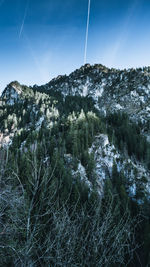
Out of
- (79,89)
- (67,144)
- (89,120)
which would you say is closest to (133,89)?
(79,89)

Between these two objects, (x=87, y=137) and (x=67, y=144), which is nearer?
(x=67, y=144)

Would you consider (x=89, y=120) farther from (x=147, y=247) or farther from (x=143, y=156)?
(x=147, y=247)

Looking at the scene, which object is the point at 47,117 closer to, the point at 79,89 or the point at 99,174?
the point at 99,174

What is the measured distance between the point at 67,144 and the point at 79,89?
4748 inches

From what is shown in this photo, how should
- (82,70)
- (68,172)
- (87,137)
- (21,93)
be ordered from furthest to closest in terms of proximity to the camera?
(82,70) → (21,93) → (87,137) → (68,172)

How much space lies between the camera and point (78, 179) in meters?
25.0

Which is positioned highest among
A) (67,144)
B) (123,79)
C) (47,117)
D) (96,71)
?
(96,71)

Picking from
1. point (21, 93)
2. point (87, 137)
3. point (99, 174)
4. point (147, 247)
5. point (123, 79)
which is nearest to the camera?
point (147, 247)

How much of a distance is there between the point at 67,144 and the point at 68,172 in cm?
1184

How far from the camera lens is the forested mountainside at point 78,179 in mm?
3609

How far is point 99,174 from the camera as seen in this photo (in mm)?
31734

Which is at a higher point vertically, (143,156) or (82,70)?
(82,70)

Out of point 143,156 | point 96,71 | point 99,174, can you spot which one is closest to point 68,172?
point 99,174

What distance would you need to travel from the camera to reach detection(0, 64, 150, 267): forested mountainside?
3609 mm
